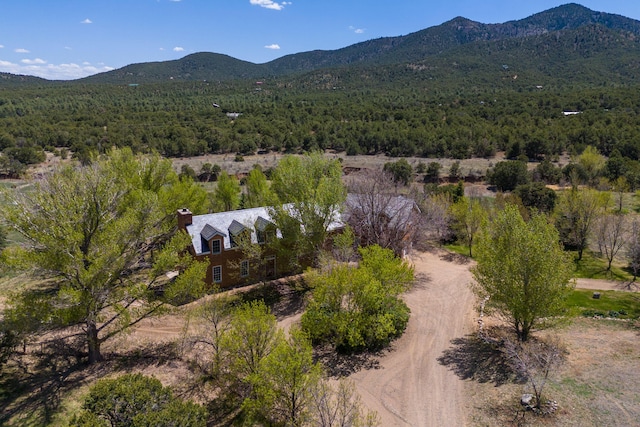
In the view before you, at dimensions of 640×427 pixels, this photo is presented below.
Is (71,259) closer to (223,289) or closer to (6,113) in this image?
(223,289)

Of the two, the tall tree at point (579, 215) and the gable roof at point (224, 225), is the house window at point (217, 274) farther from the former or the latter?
the tall tree at point (579, 215)

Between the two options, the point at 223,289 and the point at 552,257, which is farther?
the point at 223,289

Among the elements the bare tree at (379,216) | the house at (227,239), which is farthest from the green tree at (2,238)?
the bare tree at (379,216)

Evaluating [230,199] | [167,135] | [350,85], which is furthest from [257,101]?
[230,199]

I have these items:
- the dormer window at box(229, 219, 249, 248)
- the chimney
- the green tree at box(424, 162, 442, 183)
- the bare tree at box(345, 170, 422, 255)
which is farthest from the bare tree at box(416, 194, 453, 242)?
the green tree at box(424, 162, 442, 183)

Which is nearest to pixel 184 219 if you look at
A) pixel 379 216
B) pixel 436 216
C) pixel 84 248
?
pixel 84 248

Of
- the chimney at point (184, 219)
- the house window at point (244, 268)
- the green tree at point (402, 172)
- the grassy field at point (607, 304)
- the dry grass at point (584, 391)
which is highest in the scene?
the chimney at point (184, 219)

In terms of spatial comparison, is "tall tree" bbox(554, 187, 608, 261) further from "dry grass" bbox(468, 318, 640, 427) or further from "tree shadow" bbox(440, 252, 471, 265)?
"dry grass" bbox(468, 318, 640, 427)
